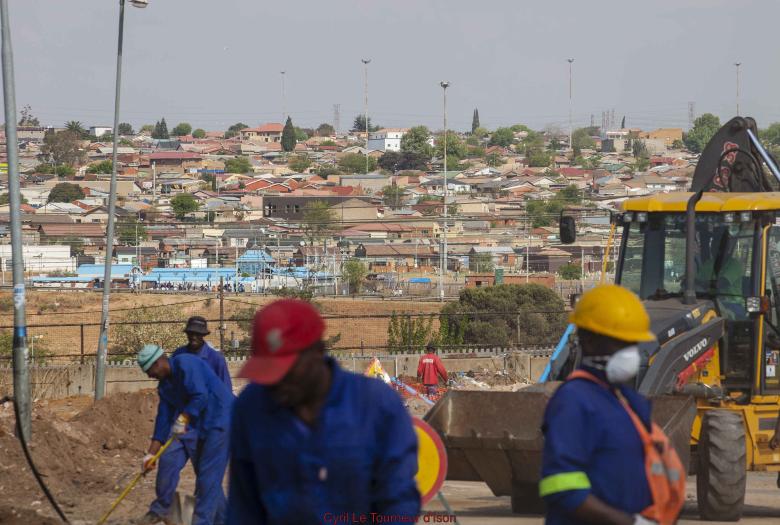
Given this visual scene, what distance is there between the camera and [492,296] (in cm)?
5591

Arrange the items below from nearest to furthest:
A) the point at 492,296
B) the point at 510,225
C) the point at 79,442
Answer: the point at 79,442, the point at 492,296, the point at 510,225

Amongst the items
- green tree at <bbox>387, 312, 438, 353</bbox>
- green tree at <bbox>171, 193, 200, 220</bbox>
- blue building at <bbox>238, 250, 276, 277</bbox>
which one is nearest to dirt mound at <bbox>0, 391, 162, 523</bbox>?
green tree at <bbox>387, 312, 438, 353</bbox>

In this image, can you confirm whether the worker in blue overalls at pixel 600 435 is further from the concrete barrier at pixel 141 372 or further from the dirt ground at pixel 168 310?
the dirt ground at pixel 168 310

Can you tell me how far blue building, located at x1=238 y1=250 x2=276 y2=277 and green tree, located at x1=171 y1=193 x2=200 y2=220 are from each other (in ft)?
127

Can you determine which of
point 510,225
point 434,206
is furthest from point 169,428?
point 434,206

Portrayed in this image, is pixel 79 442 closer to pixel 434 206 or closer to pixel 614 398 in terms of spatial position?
pixel 614 398

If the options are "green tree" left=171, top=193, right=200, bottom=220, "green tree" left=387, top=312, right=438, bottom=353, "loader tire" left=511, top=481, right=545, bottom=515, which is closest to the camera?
"loader tire" left=511, top=481, right=545, bottom=515

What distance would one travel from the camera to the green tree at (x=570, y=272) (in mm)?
84688

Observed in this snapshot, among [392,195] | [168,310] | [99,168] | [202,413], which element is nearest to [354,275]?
[168,310]

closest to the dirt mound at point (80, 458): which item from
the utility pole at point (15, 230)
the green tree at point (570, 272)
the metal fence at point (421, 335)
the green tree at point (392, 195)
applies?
the utility pole at point (15, 230)

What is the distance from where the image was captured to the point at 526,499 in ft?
36.1

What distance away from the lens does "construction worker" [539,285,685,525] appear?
4.41 m

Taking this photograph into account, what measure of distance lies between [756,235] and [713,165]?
2405mm

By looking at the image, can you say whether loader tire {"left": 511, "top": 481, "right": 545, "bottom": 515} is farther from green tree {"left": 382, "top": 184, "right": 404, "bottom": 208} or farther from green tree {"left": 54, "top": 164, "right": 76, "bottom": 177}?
green tree {"left": 54, "top": 164, "right": 76, "bottom": 177}
